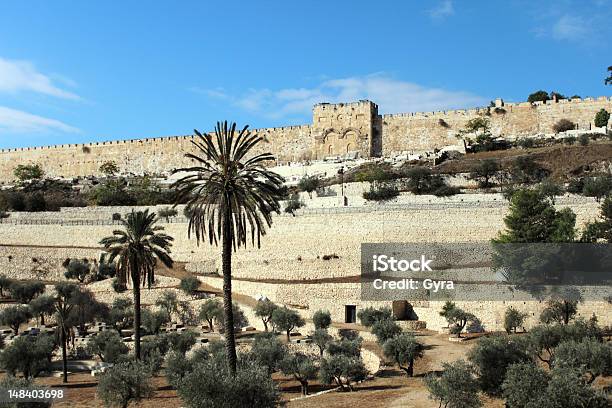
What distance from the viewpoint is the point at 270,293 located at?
109ft

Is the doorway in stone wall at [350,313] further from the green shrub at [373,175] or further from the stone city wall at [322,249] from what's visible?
the green shrub at [373,175]

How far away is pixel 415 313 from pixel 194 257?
55.7 feet

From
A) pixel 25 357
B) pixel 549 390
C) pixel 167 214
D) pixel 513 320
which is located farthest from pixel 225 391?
pixel 167 214

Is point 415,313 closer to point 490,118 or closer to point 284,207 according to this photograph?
point 284,207

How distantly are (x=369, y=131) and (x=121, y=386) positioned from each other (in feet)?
156

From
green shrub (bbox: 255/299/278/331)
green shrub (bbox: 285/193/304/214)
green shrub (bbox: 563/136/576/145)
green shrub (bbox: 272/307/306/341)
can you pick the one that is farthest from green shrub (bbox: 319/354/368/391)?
green shrub (bbox: 563/136/576/145)

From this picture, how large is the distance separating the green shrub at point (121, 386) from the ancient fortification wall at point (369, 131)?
45.4 meters

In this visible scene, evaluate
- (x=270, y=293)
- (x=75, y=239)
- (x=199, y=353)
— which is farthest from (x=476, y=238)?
(x=75, y=239)

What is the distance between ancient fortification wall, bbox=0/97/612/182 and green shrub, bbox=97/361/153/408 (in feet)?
149

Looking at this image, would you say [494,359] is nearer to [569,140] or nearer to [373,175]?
[373,175]

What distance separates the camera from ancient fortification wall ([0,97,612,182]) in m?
57.8

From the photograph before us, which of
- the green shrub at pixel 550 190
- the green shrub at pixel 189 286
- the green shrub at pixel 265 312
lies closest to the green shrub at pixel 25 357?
the green shrub at pixel 265 312

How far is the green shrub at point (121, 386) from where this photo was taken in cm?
1780

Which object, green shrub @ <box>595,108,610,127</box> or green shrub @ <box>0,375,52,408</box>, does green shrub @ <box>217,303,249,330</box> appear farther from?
green shrub @ <box>595,108,610,127</box>
